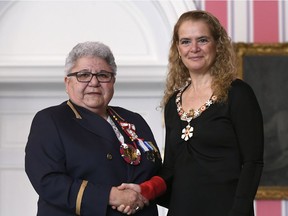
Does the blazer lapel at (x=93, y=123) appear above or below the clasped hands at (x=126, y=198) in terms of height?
above

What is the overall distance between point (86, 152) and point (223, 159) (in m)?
0.51

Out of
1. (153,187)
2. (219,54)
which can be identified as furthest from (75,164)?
(219,54)

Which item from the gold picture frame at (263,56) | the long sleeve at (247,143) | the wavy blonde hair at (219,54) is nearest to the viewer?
the long sleeve at (247,143)

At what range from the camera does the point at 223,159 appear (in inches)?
89.0

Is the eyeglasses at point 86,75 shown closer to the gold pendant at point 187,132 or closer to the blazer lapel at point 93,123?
the blazer lapel at point 93,123

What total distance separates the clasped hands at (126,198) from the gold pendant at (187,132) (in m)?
0.27

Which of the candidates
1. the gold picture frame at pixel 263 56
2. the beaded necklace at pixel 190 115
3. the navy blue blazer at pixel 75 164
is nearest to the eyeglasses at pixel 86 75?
the navy blue blazer at pixel 75 164

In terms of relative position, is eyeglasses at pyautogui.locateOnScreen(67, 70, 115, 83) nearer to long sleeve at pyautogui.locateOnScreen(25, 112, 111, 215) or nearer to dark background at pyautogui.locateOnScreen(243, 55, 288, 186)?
long sleeve at pyautogui.locateOnScreen(25, 112, 111, 215)

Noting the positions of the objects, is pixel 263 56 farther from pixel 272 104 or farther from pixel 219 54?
pixel 219 54

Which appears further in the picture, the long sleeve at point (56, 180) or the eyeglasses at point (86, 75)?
the eyeglasses at point (86, 75)

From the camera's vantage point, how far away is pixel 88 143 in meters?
2.32

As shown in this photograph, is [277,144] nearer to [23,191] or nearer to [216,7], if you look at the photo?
[216,7]

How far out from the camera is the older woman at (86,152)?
2207mm

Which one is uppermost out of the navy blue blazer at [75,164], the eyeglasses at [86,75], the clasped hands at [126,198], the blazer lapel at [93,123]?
the eyeglasses at [86,75]
